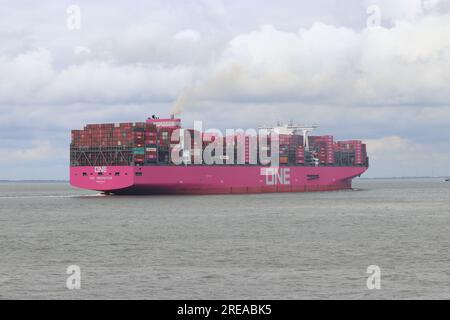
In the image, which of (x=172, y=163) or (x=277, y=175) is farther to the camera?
(x=277, y=175)

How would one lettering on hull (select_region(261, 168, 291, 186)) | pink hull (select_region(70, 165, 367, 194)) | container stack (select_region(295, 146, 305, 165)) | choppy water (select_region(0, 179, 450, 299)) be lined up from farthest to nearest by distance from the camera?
container stack (select_region(295, 146, 305, 165)) → one lettering on hull (select_region(261, 168, 291, 186)) → pink hull (select_region(70, 165, 367, 194)) → choppy water (select_region(0, 179, 450, 299))

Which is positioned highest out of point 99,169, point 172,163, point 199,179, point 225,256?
point 172,163

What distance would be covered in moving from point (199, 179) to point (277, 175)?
18735mm

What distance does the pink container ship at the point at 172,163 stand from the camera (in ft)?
277

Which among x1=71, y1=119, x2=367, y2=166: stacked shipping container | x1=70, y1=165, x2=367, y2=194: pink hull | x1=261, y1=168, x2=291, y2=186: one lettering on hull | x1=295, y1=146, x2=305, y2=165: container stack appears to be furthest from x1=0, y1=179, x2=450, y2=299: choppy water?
x1=295, y1=146, x2=305, y2=165: container stack

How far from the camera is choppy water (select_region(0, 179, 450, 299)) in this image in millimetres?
24281

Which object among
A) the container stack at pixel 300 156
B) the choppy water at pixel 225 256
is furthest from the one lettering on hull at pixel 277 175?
the choppy water at pixel 225 256

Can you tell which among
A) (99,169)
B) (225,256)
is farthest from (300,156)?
(225,256)

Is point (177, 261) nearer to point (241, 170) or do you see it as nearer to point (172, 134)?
point (172, 134)

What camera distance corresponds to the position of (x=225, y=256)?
32.4 metres

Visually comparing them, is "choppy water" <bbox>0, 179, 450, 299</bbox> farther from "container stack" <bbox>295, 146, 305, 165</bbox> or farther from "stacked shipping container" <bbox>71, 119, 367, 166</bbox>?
"container stack" <bbox>295, 146, 305, 165</bbox>

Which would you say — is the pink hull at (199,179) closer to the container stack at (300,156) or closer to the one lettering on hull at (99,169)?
the one lettering on hull at (99,169)

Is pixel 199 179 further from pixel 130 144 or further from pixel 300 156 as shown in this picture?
pixel 300 156
